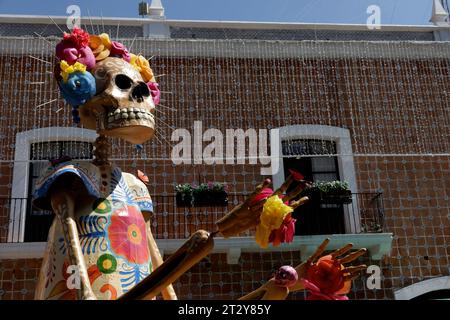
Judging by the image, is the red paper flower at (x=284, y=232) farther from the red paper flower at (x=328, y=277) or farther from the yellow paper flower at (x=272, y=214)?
the red paper flower at (x=328, y=277)

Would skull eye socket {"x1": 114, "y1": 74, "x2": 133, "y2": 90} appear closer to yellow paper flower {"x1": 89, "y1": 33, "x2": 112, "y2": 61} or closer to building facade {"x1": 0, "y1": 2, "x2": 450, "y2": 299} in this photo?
yellow paper flower {"x1": 89, "y1": 33, "x2": 112, "y2": 61}

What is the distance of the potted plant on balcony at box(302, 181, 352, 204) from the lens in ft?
31.1

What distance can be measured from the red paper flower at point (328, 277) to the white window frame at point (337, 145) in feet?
21.5

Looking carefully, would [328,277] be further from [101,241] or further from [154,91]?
[154,91]

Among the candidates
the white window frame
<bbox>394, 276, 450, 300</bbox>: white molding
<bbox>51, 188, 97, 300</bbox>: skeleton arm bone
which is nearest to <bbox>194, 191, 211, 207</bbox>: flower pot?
the white window frame

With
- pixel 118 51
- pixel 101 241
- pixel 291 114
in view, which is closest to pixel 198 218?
pixel 291 114

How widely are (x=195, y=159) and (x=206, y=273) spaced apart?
5.55ft

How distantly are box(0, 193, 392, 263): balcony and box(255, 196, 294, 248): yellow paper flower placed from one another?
589 cm

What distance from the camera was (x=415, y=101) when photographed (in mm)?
10039

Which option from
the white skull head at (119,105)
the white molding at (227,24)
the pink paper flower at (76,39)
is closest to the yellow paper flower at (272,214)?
the white skull head at (119,105)

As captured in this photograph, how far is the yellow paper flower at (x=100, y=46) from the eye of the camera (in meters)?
4.23

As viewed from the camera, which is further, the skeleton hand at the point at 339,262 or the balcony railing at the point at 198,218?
the balcony railing at the point at 198,218

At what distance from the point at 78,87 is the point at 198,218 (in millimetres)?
5655
